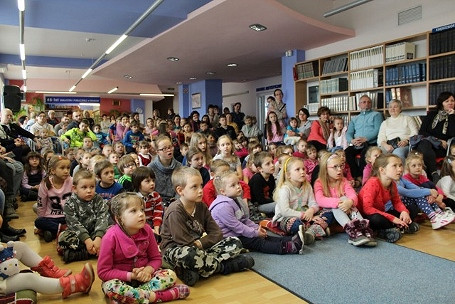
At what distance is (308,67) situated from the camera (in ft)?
23.9

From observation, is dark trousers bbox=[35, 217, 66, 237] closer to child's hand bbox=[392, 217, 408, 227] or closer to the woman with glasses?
the woman with glasses

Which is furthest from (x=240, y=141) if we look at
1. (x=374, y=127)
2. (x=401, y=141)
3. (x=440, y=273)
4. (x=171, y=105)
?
(x=171, y=105)

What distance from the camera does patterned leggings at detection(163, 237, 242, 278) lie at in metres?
2.27

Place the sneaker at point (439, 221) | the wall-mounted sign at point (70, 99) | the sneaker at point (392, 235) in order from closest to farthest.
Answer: the sneaker at point (392, 235) < the sneaker at point (439, 221) < the wall-mounted sign at point (70, 99)

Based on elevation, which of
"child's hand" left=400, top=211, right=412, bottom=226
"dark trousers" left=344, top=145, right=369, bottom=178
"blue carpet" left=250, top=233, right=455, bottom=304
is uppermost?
"dark trousers" left=344, top=145, right=369, bottom=178

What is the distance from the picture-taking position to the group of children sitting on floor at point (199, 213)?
2.10m

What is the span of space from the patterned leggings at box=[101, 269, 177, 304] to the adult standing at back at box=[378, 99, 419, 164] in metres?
3.98

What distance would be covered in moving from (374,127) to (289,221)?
3272 mm

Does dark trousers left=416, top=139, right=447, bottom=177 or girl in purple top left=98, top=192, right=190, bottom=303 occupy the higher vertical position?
dark trousers left=416, top=139, right=447, bottom=177

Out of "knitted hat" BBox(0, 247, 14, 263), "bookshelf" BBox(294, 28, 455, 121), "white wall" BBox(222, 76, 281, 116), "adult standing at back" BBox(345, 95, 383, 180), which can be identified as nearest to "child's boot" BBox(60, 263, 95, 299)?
"knitted hat" BBox(0, 247, 14, 263)

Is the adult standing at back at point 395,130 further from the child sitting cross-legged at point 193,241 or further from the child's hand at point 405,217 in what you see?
the child sitting cross-legged at point 193,241

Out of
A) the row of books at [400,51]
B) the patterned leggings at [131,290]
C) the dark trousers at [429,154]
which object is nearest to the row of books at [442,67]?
the row of books at [400,51]

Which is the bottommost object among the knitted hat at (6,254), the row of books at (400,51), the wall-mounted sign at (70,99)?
the knitted hat at (6,254)

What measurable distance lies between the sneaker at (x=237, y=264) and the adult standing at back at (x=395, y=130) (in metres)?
3.33
